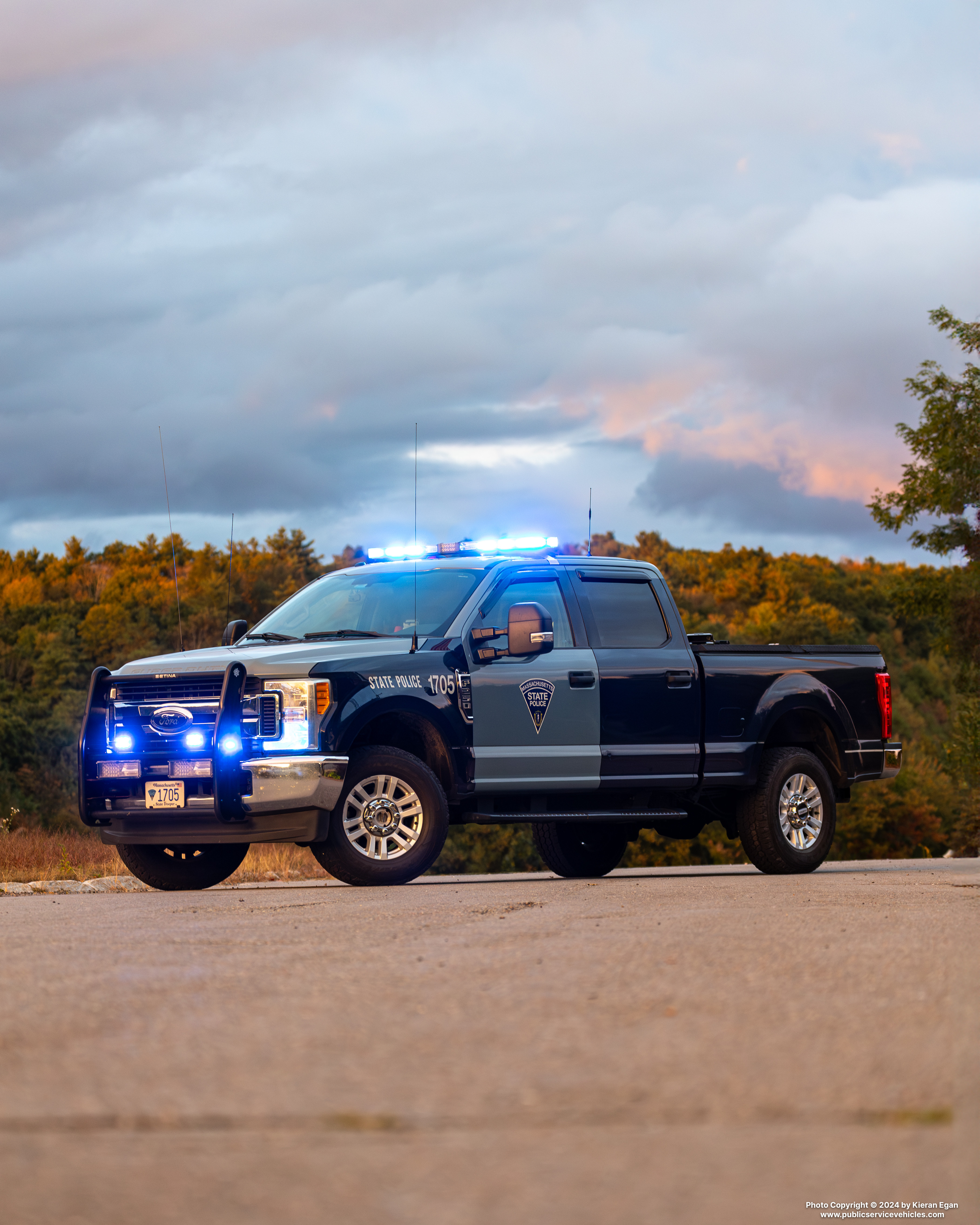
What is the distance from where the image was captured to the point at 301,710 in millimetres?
11562

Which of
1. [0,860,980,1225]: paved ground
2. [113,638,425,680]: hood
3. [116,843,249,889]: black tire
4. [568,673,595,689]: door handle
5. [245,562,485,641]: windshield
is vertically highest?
[245,562,485,641]: windshield

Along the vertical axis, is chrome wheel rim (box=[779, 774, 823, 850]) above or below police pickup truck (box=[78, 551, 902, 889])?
below

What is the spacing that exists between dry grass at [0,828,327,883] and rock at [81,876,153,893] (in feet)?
1.30

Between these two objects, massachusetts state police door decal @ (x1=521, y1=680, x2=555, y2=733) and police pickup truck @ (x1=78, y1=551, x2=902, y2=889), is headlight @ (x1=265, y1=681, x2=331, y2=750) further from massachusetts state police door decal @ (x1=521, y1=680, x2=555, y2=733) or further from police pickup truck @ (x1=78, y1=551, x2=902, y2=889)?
massachusetts state police door decal @ (x1=521, y1=680, x2=555, y2=733)

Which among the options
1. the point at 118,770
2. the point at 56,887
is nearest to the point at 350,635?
the point at 118,770

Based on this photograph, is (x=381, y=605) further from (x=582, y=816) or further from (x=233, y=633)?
(x=582, y=816)

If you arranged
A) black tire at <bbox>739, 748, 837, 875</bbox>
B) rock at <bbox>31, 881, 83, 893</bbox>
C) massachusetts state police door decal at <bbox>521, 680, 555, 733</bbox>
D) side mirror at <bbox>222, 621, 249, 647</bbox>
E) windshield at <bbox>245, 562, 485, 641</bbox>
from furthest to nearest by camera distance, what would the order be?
black tire at <bbox>739, 748, 837, 875</bbox> < side mirror at <bbox>222, 621, 249, 647</bbox> < rock at <bbox>31, 881, 83, 893</bbox> < windshield at <bbox>245, 562, 485, 641</bbox> < massachusetts state police door decal at <bbox>521, 680, 555, 733</bbox>

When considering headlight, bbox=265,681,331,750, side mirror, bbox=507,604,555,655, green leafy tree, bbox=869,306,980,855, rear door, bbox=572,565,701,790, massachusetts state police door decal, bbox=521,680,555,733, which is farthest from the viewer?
green leafy tree, bbox=869,306,980,855

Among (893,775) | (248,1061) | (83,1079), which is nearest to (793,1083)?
(248,1061)

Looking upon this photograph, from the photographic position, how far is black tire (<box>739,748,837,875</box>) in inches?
547

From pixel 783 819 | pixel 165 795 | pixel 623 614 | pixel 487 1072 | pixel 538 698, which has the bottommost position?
Result: pixel 783 819

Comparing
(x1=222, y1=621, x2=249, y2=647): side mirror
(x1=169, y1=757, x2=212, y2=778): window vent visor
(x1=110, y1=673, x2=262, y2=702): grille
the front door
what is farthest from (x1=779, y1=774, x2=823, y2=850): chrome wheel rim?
(x1=169, y1=757, x2=212, y2=778): window vent visor

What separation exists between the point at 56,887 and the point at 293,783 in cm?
321

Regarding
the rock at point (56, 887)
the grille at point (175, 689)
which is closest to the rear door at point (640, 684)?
the grille at point (175, 689)
